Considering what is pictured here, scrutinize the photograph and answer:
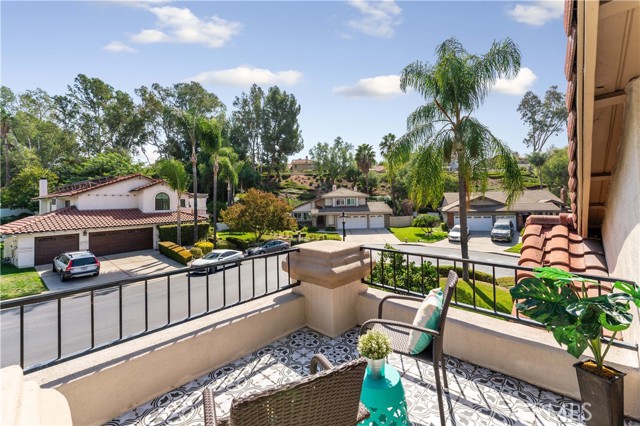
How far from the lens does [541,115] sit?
49.6m

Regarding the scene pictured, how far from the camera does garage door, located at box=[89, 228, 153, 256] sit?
2084 centimetres

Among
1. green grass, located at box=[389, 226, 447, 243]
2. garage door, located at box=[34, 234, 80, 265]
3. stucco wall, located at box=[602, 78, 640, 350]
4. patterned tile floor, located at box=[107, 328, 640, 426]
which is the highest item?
stucco wall, located at box=[602, 78, 640, 350]

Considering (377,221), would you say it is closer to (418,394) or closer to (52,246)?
(52,246)

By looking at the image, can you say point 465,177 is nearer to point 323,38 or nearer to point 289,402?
point 323,38

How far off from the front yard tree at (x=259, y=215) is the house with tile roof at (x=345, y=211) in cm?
1302

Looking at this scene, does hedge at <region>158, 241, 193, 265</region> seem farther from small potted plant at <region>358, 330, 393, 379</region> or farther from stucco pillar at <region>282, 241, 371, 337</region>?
small potted plant at <region>358, 330, 393, 379</region>

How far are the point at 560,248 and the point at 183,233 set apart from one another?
77.6ft

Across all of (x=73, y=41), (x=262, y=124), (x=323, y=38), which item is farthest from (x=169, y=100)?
(x=323, y=38)

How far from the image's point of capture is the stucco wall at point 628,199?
8.05 ft

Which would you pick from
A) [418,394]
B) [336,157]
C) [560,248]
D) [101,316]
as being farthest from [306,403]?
[336,157]

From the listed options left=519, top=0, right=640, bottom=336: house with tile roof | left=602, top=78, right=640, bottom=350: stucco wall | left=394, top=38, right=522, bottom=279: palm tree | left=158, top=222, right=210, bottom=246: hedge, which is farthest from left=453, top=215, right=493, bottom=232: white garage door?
left=602, top=78, right=640, bottom=350: stucco wall

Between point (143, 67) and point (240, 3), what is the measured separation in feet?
35.6

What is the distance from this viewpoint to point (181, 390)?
2.82 metres

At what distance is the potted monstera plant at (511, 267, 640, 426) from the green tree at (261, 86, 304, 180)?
49.0m
